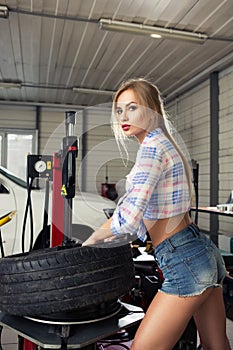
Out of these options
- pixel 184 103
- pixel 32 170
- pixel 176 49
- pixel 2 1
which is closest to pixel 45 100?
pixel 184 103

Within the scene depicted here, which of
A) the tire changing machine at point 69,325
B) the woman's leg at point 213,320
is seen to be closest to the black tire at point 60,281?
the tire changing machine at point 69,325

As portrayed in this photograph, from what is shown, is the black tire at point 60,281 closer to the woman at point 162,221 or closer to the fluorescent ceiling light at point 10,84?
the woman at point 162,221

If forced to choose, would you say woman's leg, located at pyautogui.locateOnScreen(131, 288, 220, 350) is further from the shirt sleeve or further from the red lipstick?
the red lipstick

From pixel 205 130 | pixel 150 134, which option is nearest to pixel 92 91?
pixel 205 130

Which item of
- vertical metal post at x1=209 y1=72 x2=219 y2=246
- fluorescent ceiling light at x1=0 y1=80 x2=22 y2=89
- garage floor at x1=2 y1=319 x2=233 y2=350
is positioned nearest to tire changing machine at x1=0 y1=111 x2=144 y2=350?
garage floor at x1=2 y1=319 x2=233 y2=350

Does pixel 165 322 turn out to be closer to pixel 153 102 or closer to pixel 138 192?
pixel 138 192

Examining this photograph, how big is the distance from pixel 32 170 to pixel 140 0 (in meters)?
2.49

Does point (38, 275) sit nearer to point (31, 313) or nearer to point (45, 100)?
point (31, 313)

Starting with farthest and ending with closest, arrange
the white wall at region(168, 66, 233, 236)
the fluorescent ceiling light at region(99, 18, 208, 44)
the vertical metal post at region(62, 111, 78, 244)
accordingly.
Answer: the white wall at region(168, 66, 233, 236)
the fluorescent ceiling light at region(99, 18, 208, 44)
the vertical metal post at region(62, 111, 78, 244)

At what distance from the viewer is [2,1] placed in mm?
3939

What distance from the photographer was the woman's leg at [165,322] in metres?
1.25

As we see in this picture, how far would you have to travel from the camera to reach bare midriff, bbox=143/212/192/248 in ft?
4.36

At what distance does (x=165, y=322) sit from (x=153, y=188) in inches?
17.4

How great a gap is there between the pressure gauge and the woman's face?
3.03 ft
